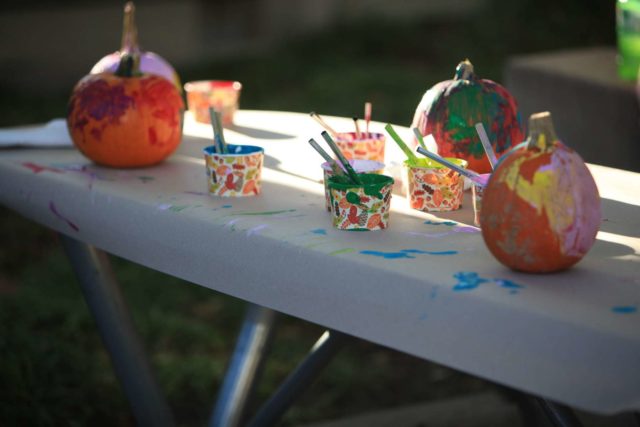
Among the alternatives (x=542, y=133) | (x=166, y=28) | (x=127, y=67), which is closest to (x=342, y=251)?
(x=542, y=133)

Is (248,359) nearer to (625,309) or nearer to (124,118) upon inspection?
(124,118)

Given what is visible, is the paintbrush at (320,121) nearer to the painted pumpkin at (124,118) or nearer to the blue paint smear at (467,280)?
the painted pumpkin at (124,118)

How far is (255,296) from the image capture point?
121cm

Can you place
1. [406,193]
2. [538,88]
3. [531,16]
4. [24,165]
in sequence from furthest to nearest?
1. [531,16]
2. [538,88]
3. [24,165]
4. [406,193]

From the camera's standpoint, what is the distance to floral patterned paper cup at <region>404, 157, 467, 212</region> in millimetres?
1288

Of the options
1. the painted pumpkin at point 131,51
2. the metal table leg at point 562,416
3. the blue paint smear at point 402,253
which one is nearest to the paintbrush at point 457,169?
the blue paint smear at point 402,253

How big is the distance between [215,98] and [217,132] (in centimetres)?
59

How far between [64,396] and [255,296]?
1.19 meters

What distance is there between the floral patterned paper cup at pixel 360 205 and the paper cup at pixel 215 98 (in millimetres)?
785

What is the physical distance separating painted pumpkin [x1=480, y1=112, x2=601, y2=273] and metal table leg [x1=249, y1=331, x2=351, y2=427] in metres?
0.53

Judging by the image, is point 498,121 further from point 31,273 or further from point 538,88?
point 31,273

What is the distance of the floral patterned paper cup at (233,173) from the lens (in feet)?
4.51

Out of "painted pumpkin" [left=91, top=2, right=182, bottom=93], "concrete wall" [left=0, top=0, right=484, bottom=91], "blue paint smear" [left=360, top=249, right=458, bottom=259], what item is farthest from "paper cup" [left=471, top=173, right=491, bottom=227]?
"concrete wall" [left=0, top=0, right=484, bottom=91]

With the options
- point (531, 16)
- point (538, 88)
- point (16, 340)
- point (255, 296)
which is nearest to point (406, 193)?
point (255, 296)
